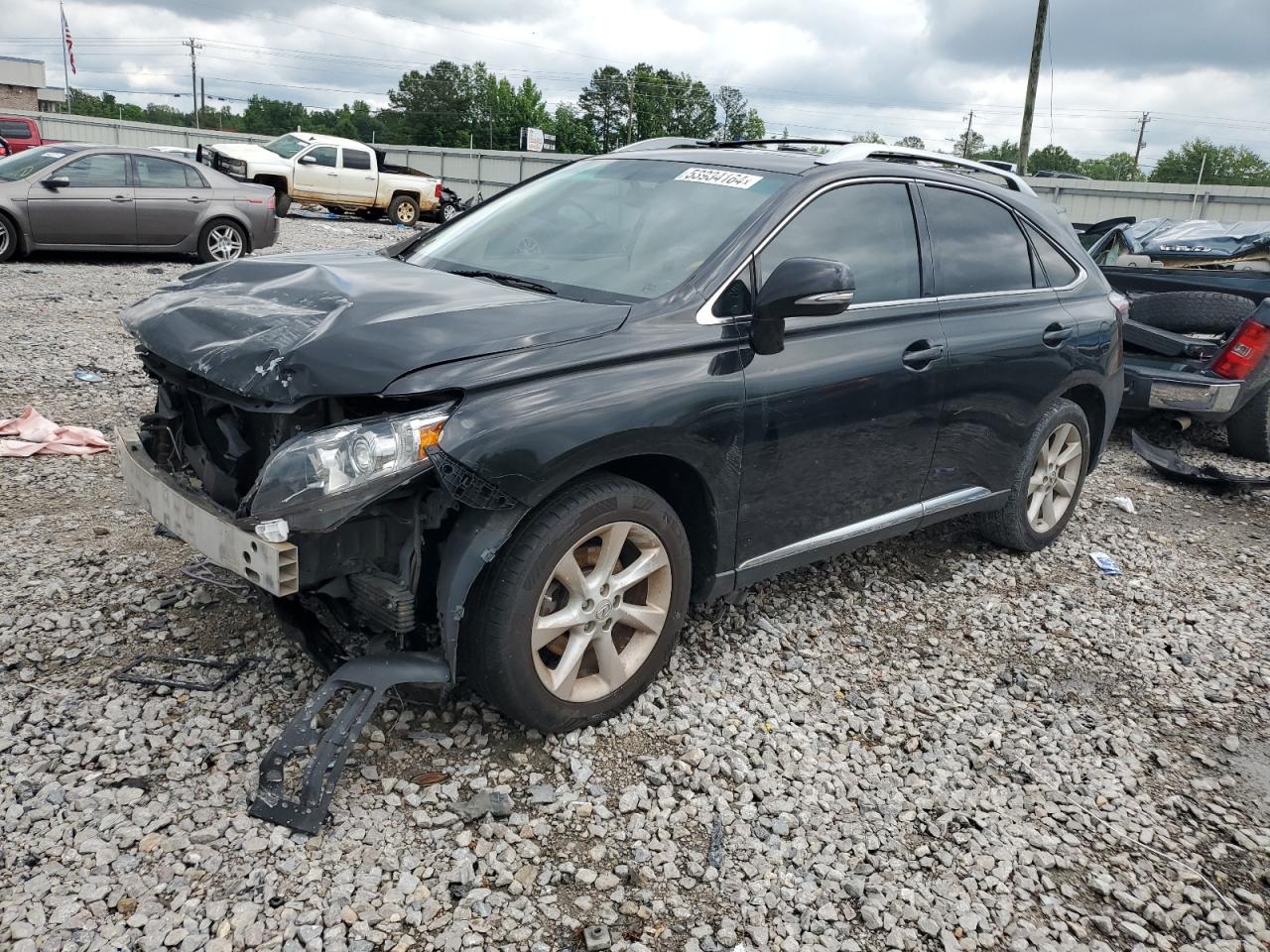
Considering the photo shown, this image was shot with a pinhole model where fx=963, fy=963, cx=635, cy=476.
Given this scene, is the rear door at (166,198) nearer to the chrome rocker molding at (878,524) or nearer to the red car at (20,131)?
the chrome rocker molding at (878,524)

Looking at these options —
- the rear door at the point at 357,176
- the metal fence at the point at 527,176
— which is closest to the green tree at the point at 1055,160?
the metal fence at the point at 527,176

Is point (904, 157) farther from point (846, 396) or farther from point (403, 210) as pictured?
point (403, 210)

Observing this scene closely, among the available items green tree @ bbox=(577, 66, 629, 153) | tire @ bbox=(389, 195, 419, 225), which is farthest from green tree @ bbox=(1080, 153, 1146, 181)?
tire @ bbox=(389, 195, 419, 225)

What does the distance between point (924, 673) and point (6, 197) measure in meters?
12.1

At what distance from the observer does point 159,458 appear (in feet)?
11.1

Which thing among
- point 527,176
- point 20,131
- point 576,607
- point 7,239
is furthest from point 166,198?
point 527,176

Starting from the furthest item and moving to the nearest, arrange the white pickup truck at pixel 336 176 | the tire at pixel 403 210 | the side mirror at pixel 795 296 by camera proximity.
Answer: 1. the tire at pixel 403 210
2. the white pickup truck at pixel 336 176
3. the side mirror at pixel 795 296

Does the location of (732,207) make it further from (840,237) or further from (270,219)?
(270,219)

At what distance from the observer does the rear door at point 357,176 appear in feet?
74.6

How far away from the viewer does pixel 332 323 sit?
9.38 ft

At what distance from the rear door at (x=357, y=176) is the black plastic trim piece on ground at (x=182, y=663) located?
2143 cm

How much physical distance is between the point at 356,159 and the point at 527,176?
7.38 meters

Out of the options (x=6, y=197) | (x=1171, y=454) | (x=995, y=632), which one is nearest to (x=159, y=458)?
(x=995, y=632)

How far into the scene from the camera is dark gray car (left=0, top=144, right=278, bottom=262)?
457 inches
